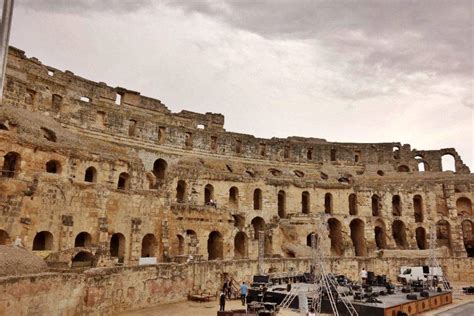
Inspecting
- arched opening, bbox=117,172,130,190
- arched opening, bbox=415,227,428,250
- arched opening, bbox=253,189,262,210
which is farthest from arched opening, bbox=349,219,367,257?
arched opening, bbox=117,172,130,190

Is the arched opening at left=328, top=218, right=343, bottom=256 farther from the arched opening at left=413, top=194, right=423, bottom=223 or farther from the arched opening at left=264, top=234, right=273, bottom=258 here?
the arched opening at left=413, top=194, right=423, bottom=223

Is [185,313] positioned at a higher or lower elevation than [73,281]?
lower

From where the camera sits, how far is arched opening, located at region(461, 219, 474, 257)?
1382 inches

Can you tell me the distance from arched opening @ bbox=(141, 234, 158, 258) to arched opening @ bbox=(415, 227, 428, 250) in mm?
26374

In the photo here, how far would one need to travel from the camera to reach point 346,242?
106ft

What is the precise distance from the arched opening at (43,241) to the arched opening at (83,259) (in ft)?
4.73

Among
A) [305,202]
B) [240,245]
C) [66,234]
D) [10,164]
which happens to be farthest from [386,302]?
[10,164]

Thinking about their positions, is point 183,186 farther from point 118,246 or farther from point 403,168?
point 403,168

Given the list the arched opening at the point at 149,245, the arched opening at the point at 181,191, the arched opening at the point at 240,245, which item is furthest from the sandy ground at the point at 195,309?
the arched opening at the point at 181,191

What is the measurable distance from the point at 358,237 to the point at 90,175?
25.3 metres

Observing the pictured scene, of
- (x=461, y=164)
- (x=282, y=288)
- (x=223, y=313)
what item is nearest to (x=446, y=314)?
(x=282, y=288)

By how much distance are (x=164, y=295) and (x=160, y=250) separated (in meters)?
5.30

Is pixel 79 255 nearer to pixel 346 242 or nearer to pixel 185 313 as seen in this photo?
pixel 185 313

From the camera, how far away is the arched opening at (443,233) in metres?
34.4
